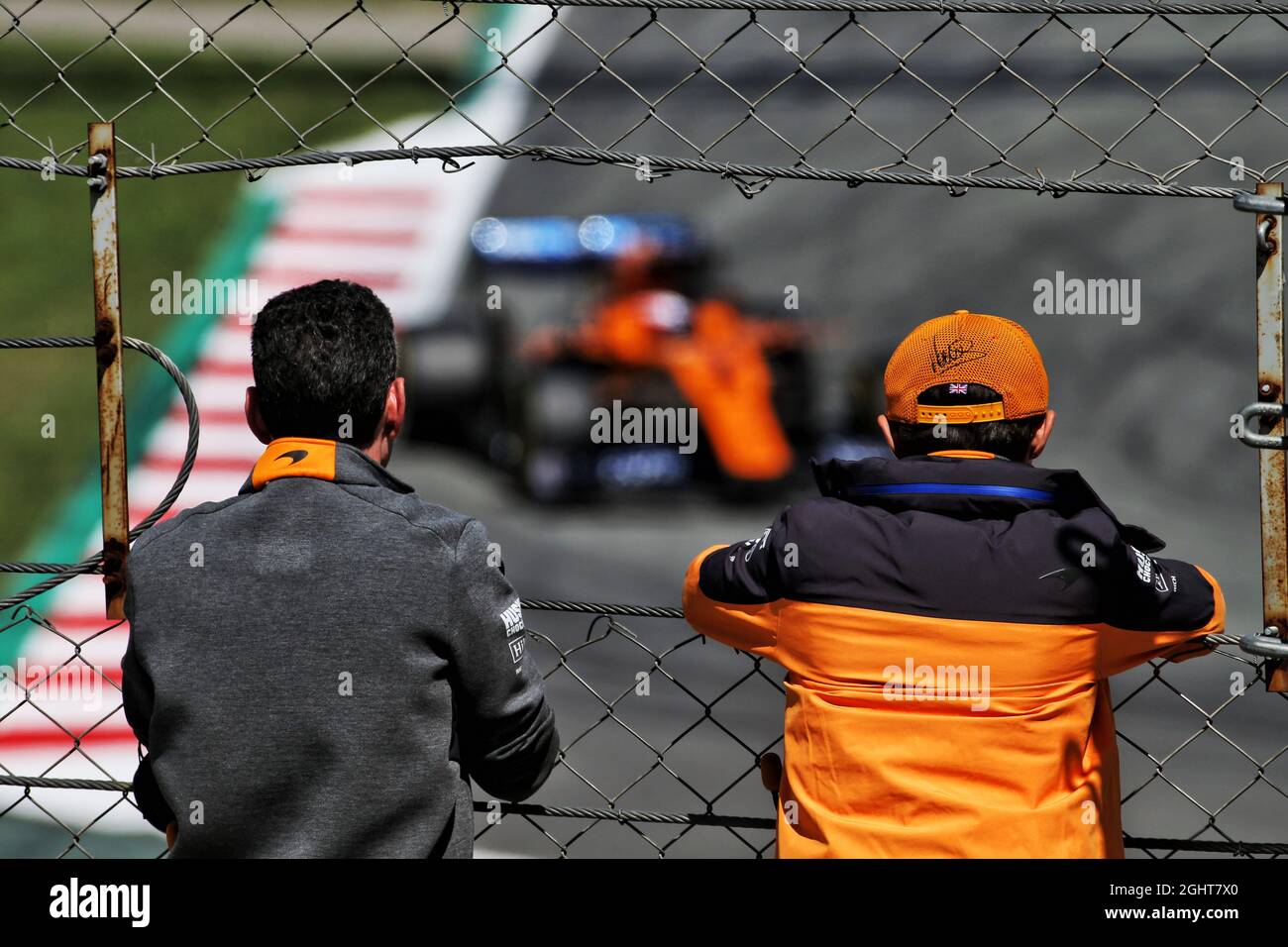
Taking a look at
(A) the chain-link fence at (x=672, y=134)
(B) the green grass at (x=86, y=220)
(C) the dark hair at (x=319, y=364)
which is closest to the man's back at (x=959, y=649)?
(A) the chain-link fence at (x=672, y=134)

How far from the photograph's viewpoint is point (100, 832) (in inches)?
152

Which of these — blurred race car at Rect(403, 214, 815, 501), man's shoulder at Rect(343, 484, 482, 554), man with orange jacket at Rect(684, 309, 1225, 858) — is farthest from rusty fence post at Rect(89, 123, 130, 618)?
blurred race car at Rect(403, 214, 815, 501)

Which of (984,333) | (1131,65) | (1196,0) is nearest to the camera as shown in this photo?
(984,333)

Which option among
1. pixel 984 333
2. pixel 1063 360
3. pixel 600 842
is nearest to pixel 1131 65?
pixel 1063 360

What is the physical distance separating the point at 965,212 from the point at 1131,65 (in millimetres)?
3408

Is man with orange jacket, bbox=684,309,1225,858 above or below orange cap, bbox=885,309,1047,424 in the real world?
below

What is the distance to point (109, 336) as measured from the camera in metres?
1.99

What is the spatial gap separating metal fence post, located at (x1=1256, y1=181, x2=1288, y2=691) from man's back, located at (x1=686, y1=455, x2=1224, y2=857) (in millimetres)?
170

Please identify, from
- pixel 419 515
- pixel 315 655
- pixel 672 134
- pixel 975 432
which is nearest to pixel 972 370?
pixel 975 432

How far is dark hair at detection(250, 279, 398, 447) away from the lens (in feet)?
5.40

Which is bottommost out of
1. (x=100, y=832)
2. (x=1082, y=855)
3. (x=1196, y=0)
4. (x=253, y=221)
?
(x=100, y=832)

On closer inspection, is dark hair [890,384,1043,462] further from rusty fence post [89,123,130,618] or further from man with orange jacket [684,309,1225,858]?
rusty fence post [89,123,130,618]

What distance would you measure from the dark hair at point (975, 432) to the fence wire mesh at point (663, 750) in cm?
147
